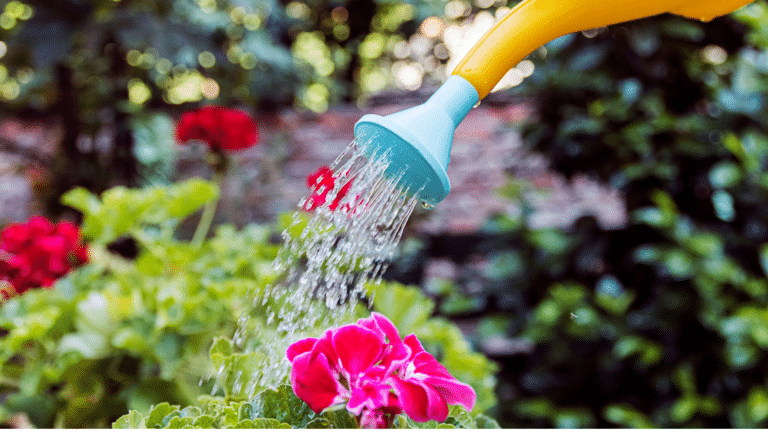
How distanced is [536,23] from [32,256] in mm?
749

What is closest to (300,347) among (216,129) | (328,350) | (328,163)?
(328,350)

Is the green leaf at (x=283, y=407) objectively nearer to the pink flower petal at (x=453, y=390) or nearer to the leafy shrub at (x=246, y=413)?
the leafy shrub at (x=246, y=413)

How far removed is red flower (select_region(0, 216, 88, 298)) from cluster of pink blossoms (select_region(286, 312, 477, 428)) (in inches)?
23.0

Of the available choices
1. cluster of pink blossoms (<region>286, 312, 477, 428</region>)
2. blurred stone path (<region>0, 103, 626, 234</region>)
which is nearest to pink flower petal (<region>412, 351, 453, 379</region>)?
cluster of pink blossoms (<region>286, 312, 477, 428</region>)

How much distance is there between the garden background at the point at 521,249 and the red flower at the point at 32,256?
3 centimetres

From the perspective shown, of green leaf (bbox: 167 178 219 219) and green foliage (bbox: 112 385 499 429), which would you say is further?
green leaf (bbox: 167 178 219 219)

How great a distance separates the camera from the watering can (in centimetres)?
31

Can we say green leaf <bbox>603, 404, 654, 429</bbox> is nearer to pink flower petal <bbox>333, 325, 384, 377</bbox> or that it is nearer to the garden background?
the garden background

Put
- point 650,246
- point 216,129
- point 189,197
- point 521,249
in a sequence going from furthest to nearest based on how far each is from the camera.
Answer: point 521,249 → point 650,246 → point 216,129 → point 189,197

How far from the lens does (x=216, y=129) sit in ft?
3.44

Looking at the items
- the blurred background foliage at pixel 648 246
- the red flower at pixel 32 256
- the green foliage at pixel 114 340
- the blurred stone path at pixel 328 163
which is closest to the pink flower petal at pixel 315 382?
the green foliage at pixel 114 340

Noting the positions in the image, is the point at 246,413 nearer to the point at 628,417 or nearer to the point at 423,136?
the point at 423,136

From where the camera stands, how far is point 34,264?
2.38 feet

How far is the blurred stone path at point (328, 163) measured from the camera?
8.43 feet
